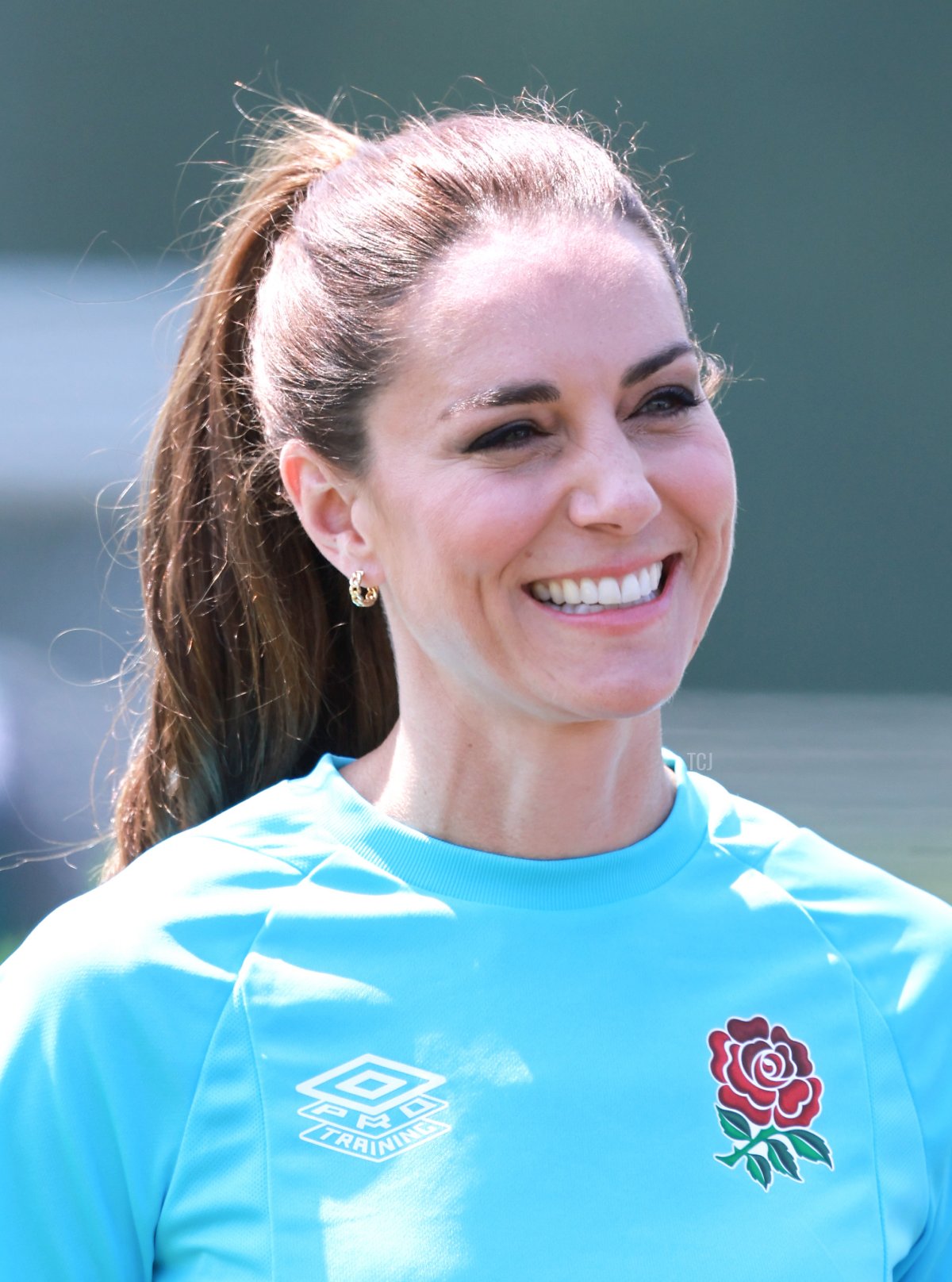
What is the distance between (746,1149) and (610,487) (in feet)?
1.79

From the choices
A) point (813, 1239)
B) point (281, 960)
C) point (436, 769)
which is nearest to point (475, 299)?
point (436, 769)

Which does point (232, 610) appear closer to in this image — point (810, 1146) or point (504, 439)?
point (504, 439)

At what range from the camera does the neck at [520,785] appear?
1.35m

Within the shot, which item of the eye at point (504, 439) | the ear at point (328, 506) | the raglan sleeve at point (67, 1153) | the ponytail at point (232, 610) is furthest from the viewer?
the ponytail at point (232, 610)

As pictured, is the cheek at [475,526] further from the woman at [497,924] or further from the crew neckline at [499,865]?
the crew neckline at [499,865]

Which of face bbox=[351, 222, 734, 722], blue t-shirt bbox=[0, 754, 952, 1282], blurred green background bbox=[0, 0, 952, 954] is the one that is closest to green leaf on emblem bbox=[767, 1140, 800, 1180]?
blue t-shirt bbox=[0, 754, 952, 1282]

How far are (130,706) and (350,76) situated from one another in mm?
936

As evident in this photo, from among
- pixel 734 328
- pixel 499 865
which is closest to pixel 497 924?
pixel 499 865

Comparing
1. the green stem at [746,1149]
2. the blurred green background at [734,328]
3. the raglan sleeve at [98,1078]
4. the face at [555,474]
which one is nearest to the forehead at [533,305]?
the face at [555,474]

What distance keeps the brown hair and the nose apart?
→ 0.26 metres

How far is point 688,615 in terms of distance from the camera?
131 cm

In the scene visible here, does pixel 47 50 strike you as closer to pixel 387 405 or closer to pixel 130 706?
pixel 130 706

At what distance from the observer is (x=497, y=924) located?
1295 millimetres

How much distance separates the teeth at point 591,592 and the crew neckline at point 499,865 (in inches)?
9.1
